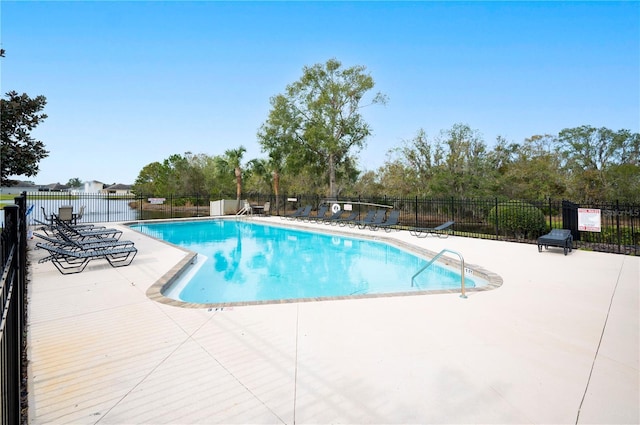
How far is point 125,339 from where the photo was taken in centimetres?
333

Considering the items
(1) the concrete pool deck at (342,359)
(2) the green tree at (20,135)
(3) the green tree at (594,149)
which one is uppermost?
(3) the green tree at (594,149)

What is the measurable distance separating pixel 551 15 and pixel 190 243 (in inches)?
571

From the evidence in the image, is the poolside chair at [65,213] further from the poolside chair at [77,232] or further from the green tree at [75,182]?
the green tree at [75,182]

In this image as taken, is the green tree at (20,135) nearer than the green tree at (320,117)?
Yes

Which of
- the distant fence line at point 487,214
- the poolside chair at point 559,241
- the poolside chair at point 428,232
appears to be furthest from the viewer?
the poolside chair at point 428,232

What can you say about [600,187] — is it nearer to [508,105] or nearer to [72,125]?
[508,105]

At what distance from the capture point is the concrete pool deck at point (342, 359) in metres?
2.20

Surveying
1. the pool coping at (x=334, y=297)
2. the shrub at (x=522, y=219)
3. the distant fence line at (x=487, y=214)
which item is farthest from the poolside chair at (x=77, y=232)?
the shrub at (x=522, y=219)

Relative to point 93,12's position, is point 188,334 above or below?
below

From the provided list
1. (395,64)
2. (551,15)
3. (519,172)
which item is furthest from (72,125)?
(519,172)

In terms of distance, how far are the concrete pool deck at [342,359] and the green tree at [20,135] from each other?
6099mm

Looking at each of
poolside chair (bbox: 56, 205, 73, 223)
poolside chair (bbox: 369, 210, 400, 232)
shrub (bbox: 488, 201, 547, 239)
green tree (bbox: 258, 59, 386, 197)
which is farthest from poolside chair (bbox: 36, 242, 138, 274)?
green tree (bbox: 258, 59, 386, 197)

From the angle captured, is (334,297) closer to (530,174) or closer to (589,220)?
(589,220)

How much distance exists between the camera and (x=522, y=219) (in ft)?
39.2
